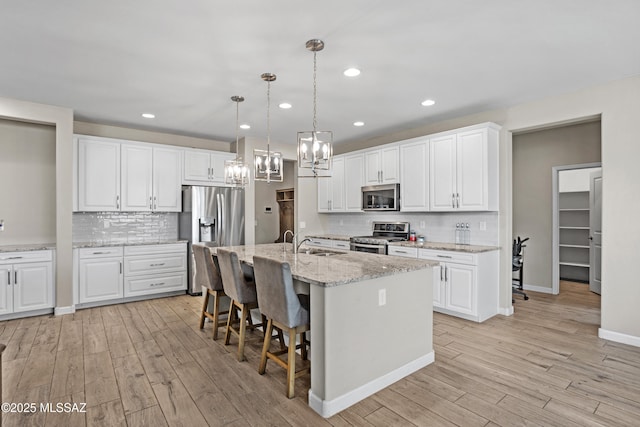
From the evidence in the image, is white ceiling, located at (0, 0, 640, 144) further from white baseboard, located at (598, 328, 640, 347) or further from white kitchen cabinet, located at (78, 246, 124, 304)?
white baseboard, located at (598, 328, 640, 347)

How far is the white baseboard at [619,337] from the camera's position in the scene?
3289mm

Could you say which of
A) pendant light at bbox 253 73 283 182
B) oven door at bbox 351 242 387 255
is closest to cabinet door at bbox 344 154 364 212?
oven door at bbox 351 242 387 255

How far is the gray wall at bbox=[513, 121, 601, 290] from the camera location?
5242mm

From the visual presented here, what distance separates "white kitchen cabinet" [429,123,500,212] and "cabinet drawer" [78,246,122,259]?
4462 millimetres

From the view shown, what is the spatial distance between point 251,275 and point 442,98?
295 cm

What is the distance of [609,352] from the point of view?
3145 millimetres

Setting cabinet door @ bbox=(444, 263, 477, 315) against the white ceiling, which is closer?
the white ceiling

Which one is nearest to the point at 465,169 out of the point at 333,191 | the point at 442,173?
the point at 442,173

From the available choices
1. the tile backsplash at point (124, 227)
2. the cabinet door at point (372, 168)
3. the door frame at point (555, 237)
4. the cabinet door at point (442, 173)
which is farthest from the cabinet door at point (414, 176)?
the tile backsplash at point (124, 227)

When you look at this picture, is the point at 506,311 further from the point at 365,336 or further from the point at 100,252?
the point at 100,252

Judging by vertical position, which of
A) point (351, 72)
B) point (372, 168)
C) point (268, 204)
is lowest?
point (268, 204)

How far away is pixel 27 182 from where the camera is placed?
4555mm

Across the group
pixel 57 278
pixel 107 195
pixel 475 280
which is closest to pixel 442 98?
pixel 475 280

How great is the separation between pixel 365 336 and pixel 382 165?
11.4 ft
